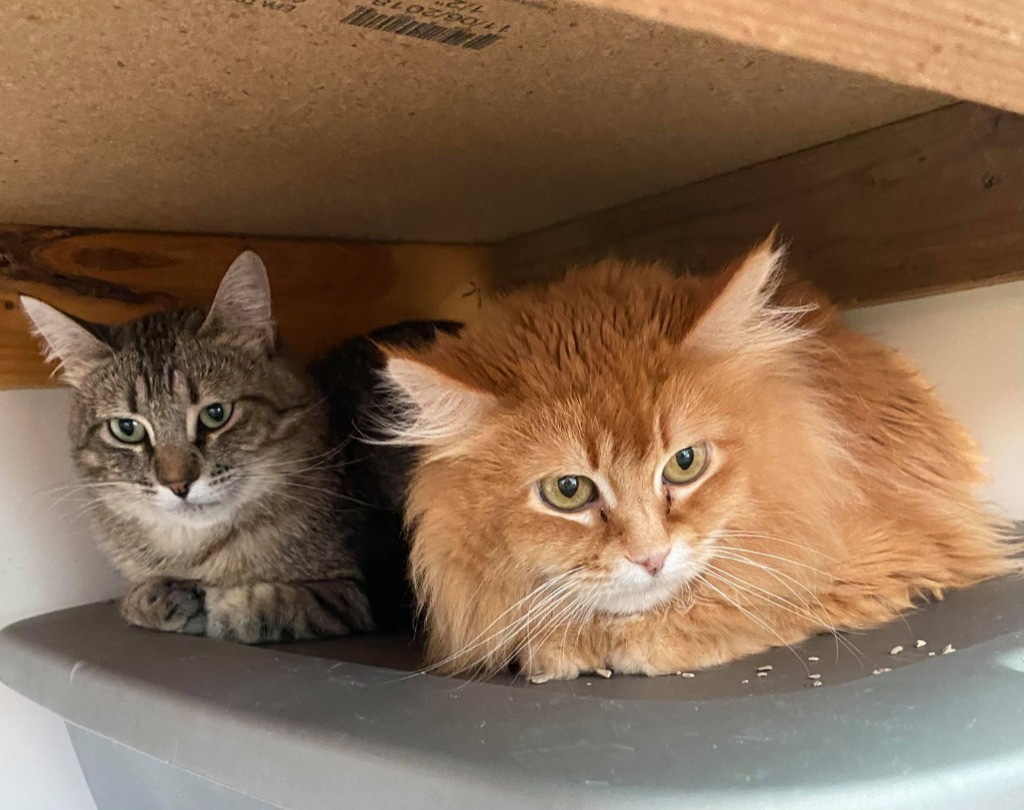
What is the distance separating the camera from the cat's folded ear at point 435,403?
41.9 inches

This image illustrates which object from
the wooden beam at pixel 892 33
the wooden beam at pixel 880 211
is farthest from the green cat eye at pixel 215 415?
the wooden beam at pixel 892 33

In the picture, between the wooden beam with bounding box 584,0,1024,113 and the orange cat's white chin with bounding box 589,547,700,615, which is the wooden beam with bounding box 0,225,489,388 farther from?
the wooden beam with bounding box 584,0,1024,113

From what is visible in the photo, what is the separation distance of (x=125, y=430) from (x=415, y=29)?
Result: 3.14ft

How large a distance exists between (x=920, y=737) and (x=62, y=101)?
1061mm

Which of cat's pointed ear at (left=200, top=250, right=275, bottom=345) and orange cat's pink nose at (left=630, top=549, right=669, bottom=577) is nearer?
Answer: orange cat's pink nose at (left=630, top=549, right=669, bottom=577)

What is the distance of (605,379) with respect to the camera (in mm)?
1069

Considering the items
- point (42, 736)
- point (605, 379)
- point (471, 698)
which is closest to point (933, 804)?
point (471, 698)

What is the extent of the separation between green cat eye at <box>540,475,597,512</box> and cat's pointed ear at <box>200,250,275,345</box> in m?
0.74

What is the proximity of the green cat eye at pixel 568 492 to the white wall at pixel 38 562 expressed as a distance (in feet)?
3.35

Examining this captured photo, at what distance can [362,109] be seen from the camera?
1.10 meters

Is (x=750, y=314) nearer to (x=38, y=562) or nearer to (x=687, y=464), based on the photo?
(x=687, y=464)

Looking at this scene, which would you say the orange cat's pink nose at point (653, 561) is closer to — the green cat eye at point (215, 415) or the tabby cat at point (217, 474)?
the tabby cat at point (217, 474)

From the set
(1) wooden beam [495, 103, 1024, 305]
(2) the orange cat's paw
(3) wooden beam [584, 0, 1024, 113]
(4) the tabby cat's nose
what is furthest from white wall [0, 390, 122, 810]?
(3) wooden beam [584, 0, 1024, 113]

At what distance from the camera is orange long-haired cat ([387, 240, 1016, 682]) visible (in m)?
1.04
